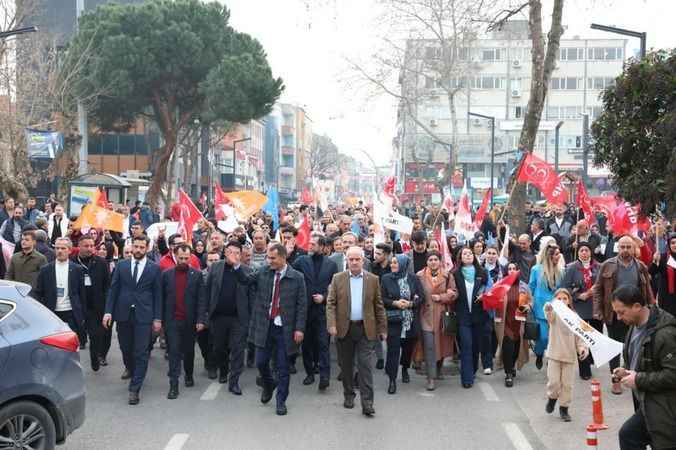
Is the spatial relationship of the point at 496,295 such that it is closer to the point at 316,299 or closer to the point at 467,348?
the point at 467,348

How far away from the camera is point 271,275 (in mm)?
9523

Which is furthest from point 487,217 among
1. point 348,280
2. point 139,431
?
point 139,431

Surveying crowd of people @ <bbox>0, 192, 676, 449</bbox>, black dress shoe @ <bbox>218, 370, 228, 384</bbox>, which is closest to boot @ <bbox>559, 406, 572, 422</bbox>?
crowd of people @ <bbox>0, 192, 676, 449</bbox>

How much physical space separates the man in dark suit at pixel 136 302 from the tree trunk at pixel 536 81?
38.0 feet

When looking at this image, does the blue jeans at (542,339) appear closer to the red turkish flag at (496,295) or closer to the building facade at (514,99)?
the red turkish flag at (496,295)

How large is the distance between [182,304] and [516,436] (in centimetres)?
398

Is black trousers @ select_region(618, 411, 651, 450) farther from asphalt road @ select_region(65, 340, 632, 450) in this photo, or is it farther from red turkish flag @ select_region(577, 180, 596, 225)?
red turkish flag @ select_region(577, 180, 596, 225)

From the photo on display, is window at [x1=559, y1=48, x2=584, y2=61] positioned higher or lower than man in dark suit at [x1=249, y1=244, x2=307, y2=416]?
higher

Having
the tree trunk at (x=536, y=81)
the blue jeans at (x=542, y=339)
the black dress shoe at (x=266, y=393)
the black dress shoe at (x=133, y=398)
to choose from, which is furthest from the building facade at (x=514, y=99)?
the black dress shoe at (x=133, y=398)

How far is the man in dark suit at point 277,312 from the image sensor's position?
9.37 meters

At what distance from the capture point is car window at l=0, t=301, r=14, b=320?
668cm

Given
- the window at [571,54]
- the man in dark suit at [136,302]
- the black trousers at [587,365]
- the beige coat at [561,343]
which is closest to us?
the beige coat at [561,343]

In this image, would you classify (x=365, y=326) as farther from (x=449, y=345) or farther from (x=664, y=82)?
(x=664, y=82)

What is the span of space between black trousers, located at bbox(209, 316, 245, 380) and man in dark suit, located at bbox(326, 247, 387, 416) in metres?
1.32
